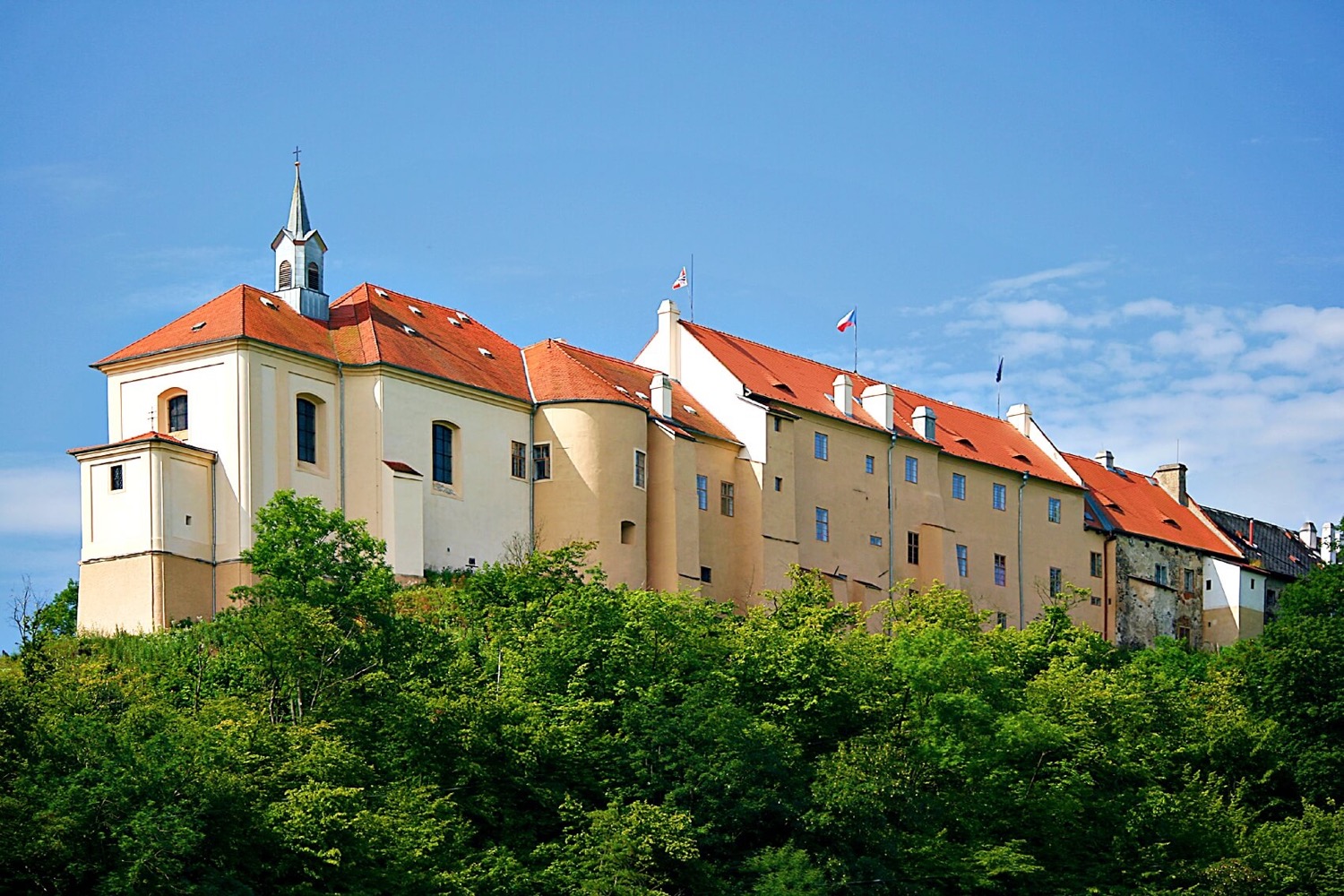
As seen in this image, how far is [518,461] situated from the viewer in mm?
71938

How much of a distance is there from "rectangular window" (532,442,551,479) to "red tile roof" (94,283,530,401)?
65.7 inches

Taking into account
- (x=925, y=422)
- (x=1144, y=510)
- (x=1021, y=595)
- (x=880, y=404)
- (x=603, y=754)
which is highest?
(x=880, y=404)

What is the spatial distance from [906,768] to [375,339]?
22.7 m

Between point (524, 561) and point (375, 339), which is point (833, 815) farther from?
point (375, 339)

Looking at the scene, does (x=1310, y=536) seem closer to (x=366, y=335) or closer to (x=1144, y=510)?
(x=1144, y=510)

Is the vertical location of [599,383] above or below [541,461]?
above

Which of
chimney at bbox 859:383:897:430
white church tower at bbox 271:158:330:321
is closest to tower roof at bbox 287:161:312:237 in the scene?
white church tower at bbox 271:158:330:321

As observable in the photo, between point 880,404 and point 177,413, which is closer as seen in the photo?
point 177,413

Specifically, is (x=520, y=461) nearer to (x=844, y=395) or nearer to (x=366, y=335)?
(x=366, y=335)

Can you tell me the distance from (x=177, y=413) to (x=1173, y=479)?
5311 cm

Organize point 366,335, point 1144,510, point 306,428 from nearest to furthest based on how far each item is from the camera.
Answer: point 306,428, point 366,335, point 1144,510

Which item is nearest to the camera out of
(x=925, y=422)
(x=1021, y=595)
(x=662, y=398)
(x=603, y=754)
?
(x=603, y=754)

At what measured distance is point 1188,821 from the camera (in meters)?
60.6

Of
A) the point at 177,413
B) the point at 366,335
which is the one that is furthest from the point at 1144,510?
the point at 177,413
